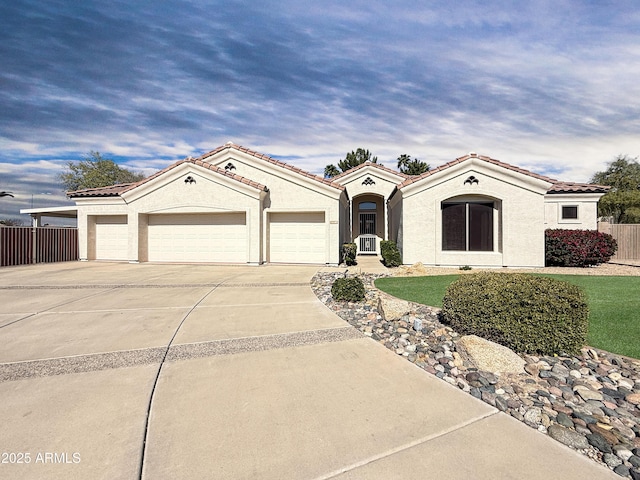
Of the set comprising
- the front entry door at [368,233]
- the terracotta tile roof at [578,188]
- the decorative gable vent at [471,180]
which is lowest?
the front entry door at [368,233]

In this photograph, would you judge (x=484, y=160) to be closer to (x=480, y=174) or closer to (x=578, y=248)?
(x=480, y=174)

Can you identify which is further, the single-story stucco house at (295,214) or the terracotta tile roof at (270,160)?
the terracotta tile roof at (270,160)

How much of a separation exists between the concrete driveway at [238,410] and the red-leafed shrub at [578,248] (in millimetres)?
12796

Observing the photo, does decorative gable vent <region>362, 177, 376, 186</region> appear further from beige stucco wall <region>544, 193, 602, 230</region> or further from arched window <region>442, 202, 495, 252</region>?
beige stucco wall <region>544, 193, 602, 230</region>

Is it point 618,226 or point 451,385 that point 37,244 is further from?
point 618,226

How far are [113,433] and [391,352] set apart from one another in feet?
10.6

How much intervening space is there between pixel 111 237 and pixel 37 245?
3.08 m

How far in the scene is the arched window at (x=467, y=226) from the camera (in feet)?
47.1

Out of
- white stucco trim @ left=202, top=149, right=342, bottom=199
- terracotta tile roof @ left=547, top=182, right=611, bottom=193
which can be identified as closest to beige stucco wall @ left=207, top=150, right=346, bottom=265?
white stucco trim @ left=202, top=149, right=342, bottom=199

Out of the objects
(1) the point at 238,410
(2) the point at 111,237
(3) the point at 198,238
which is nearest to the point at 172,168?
(3) the point at 198,238

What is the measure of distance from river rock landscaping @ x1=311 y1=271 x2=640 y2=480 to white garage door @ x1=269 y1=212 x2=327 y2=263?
10.1 meters

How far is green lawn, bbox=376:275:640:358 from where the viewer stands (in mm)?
4832

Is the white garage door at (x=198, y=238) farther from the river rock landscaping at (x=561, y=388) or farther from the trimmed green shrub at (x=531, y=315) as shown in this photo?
the trimmed green shrub at (x=531, y=315)

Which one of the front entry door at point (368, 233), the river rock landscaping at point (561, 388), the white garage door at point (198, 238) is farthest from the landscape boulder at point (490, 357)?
the front entry door at point (368, 233)
